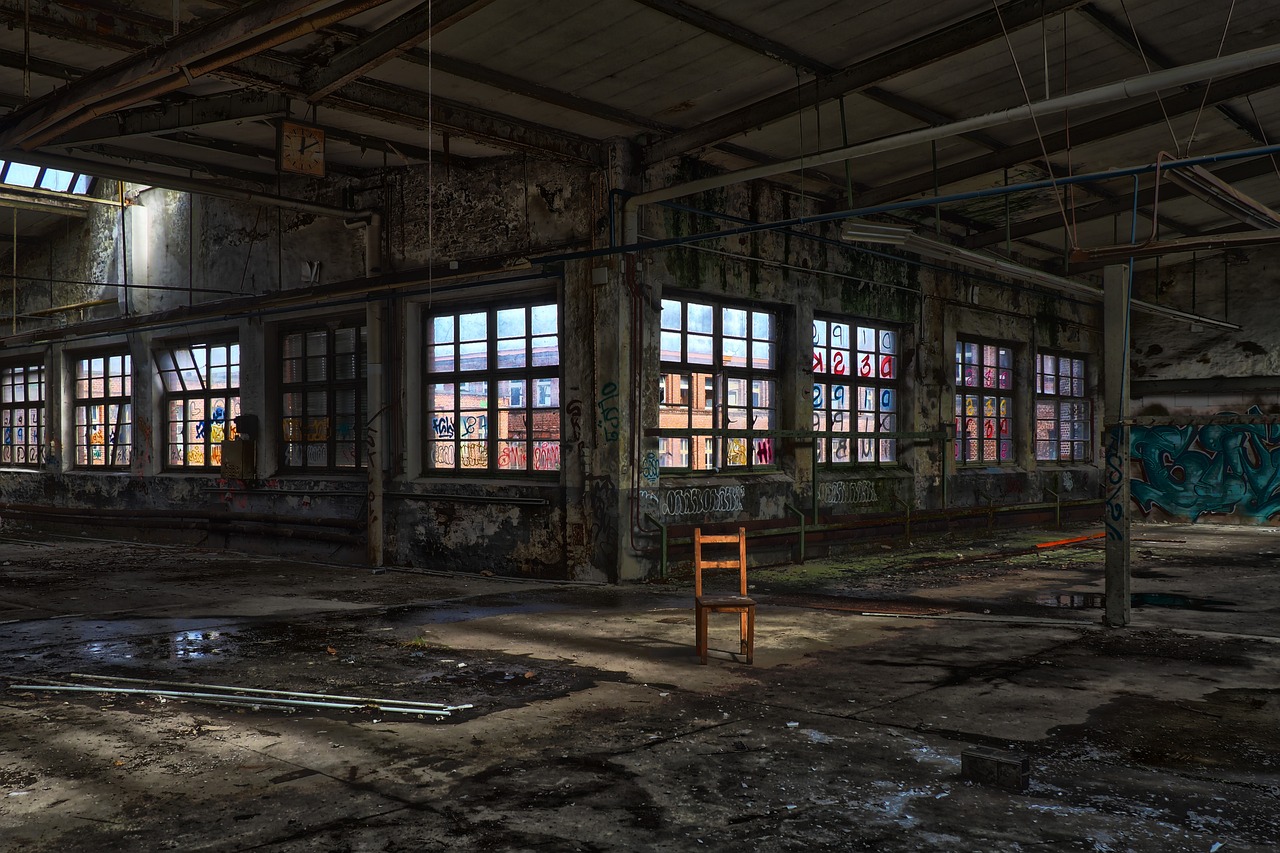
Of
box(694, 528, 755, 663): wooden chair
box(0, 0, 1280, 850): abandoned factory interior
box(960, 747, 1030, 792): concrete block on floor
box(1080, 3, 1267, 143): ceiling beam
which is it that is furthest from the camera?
box(1080, 3, 1267, 143): ceiling beam

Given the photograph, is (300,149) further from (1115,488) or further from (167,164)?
(1115,488)

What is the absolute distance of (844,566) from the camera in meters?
12.0

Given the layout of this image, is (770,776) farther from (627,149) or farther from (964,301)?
(964,301)

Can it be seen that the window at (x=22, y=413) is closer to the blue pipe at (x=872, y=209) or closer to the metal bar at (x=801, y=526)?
the blue pipe at (x=872, y=209)

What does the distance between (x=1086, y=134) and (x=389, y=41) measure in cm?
749

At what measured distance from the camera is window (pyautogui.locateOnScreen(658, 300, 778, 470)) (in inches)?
448

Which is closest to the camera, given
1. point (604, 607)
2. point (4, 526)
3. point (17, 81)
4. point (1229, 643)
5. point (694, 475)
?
point (1229, 643)

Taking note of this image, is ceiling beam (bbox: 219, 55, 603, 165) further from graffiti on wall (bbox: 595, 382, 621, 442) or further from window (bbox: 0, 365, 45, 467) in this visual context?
window (bbox: 0, 365, 45, 467)

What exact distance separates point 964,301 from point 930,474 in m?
2.88

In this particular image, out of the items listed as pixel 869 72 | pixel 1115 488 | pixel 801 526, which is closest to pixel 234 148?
pixel 869 72

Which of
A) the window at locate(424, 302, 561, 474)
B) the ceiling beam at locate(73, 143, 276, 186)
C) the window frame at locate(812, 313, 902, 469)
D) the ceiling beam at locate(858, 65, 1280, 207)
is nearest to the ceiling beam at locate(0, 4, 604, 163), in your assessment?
the ceiling beam at locate(73, 143, 276, 186)

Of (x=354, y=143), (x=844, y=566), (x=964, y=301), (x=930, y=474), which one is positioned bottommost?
(x=844, y=566)

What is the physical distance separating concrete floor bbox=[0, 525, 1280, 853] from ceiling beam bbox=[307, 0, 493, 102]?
439cm

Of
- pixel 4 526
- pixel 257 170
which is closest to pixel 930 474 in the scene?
pixel 257 170
